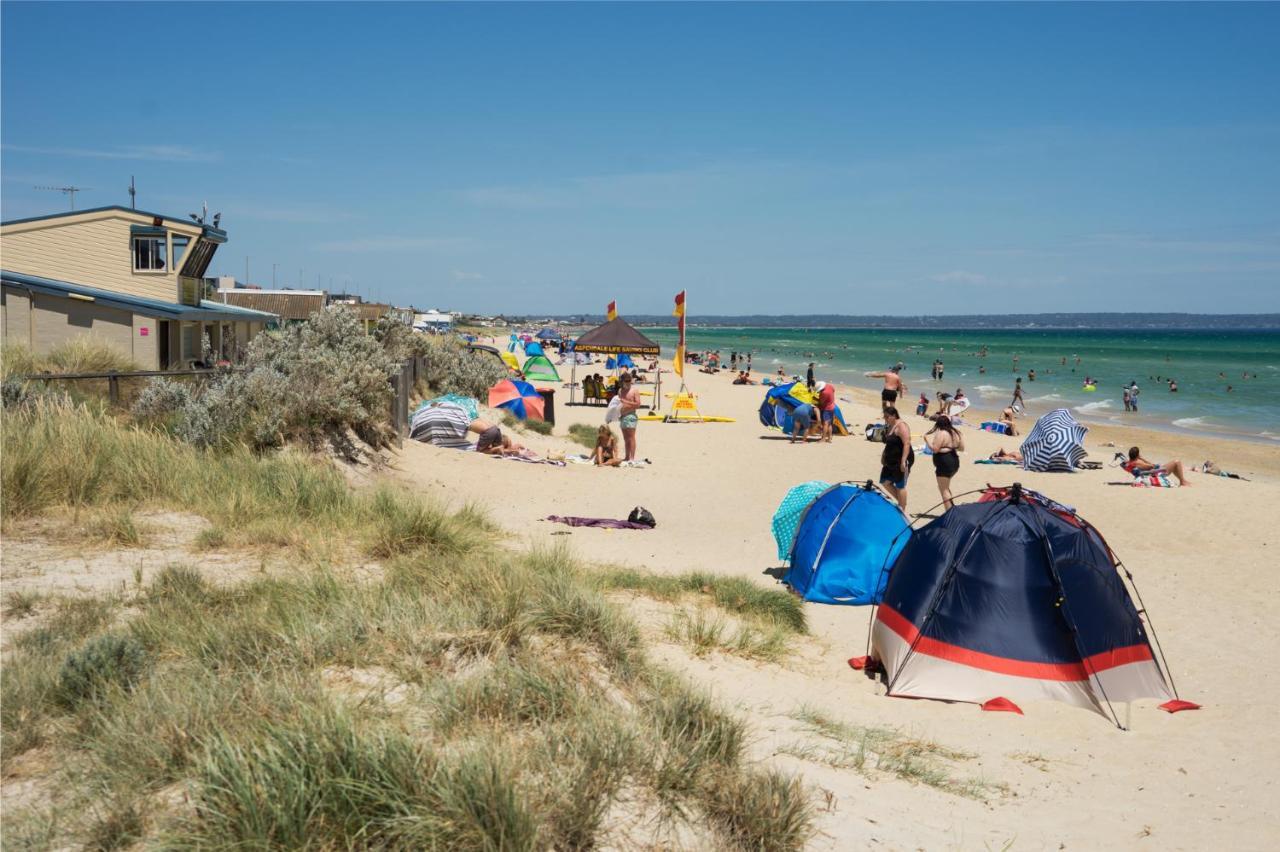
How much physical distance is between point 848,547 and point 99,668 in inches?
245

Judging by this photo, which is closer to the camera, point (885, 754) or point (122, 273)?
point (885, 754)

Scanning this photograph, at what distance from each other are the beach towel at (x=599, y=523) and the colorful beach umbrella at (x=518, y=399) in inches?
354

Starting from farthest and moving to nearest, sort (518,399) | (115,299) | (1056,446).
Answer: (115,299) → (518,399) → (1056,446)

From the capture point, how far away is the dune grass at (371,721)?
10.6 feet

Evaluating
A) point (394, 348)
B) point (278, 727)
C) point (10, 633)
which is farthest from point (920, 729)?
point (394, 348)

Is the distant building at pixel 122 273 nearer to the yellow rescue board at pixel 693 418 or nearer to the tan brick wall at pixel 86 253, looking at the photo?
the tan brick wall at pixel 86 253

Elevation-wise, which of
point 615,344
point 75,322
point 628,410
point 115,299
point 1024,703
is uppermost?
point 115,299

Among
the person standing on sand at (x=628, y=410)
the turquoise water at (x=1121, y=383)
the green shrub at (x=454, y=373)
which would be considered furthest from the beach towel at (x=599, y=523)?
the turquoise water at (x=1121, y=383)

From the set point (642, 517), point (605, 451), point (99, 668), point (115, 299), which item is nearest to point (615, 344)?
point (605, 451)

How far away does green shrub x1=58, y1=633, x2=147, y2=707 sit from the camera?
160 inches

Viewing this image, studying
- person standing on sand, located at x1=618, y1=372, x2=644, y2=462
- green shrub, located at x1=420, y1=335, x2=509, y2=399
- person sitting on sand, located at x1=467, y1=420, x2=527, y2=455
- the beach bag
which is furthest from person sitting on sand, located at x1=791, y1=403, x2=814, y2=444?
the beach bag

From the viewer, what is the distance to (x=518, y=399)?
20453 mm

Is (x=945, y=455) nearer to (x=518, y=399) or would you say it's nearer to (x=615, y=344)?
(x=518, y=399)

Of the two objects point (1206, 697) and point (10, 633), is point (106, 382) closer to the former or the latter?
point (10, 633)
